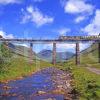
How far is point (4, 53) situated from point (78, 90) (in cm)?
3132

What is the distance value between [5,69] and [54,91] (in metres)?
23.7

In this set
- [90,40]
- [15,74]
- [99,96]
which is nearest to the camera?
[99,96]

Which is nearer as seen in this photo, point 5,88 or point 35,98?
point 35,98

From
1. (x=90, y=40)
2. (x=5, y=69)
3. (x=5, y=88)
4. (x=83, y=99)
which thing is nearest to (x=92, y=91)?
(x=83, y=99)

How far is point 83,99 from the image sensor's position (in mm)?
40531

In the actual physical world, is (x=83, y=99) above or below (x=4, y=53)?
below

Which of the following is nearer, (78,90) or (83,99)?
(83,99)

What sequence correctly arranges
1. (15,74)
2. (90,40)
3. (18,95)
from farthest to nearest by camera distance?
1. (90,40)
2. (15,74)
3. (18,95)

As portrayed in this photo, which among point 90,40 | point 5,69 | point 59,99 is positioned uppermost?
point 90,40

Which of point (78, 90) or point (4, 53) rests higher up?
point (4, 53)

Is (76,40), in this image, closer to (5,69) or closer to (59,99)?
(5,69)

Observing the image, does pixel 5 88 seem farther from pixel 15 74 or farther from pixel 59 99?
pixel 15 74

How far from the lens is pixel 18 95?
46500 millimetres

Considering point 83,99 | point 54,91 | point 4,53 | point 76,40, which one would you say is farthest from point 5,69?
point 76,40
